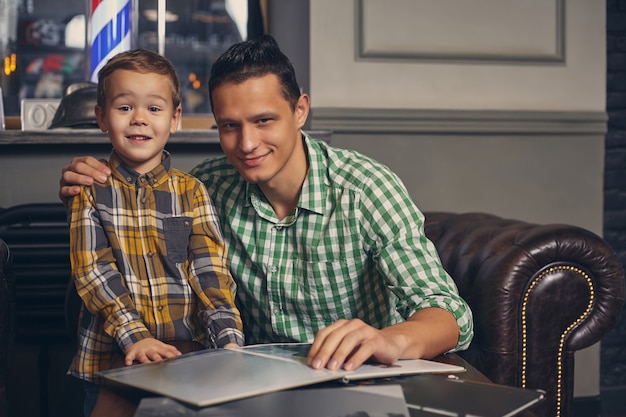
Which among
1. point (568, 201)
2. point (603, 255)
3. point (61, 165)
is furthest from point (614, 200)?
point (61, 165)

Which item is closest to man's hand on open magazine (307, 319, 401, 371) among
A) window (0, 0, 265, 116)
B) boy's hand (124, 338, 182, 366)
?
boy's hand (124, 338, 182, 366)

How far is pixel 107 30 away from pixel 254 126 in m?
1.36

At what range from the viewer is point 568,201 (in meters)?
2.96

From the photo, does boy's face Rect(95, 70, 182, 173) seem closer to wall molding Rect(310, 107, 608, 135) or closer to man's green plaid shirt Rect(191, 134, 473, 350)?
man's green plaid shirt Rect(191, 134, 473, 350)

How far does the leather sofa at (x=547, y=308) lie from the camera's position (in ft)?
5.68

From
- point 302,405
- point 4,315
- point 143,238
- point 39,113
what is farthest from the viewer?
point 39,113

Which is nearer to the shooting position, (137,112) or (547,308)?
(137,112)

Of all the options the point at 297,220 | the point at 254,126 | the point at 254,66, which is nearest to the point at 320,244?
the point at 297,220

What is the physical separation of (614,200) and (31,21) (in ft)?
7.56

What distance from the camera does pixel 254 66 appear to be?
5.43ft

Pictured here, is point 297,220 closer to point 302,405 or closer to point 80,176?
point 80,176

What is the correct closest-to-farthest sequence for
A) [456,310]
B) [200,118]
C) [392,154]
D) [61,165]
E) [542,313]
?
[456,310] < [542,313] < [61,165] < [392,154] < [200,118]

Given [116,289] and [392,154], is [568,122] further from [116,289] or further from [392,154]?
[116,289]

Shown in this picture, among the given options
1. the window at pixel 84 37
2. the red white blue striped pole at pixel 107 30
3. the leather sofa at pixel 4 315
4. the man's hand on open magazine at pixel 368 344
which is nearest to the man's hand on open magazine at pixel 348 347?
the man's hand on open magazine at pixel 368 344
